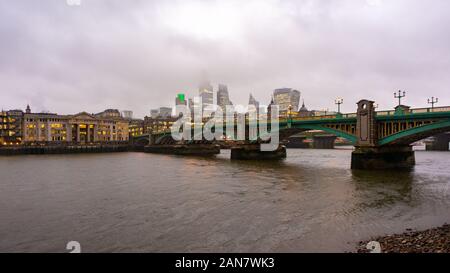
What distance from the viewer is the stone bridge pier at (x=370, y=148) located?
139 ft

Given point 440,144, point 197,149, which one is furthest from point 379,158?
point 440,144

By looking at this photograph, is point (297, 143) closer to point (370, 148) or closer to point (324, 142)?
point (324, 142)

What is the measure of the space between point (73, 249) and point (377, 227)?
15.2 meters

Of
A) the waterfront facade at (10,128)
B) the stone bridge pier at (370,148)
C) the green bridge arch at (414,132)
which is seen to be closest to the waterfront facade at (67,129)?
the waterfront facade at (10,128)

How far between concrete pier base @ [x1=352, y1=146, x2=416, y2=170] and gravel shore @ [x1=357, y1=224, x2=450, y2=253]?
3077 centimetres

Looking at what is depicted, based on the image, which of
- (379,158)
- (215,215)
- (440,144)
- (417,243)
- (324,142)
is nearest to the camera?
(417,243)

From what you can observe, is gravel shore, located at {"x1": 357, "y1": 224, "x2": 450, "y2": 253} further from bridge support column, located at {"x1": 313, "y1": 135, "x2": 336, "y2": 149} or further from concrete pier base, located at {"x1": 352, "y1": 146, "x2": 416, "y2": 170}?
bridge support column, located at {"x1": 313, "y1": 135, "x2": 336, "y2": 149}

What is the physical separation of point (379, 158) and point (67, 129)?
160m

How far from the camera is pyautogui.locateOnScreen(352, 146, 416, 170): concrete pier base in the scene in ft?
140

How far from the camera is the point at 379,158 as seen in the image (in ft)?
140

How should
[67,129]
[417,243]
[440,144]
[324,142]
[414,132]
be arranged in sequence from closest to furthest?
[417,243], [414,132], [440,144], [324,142], [67,129]

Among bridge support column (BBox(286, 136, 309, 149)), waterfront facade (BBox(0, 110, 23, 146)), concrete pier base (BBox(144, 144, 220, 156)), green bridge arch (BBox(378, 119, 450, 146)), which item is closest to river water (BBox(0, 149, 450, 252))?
green bridge arch (BBox(378, 119, 450, 146))

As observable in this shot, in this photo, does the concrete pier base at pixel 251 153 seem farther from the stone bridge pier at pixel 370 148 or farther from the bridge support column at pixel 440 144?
the bridge support column at pixel 440 144
